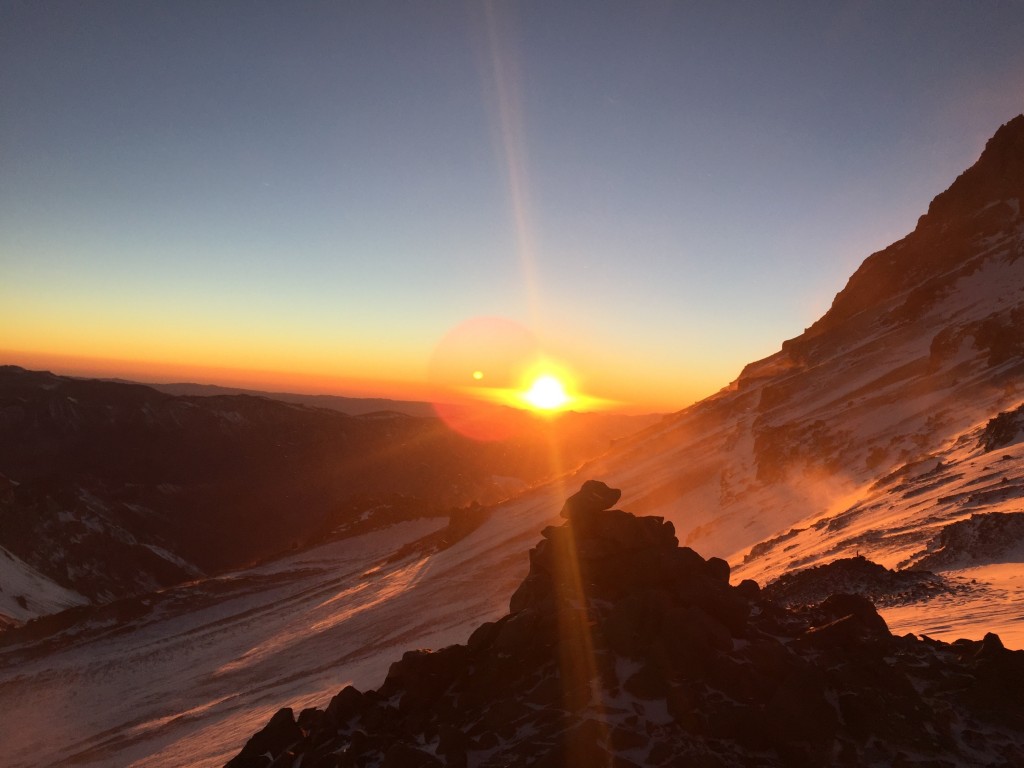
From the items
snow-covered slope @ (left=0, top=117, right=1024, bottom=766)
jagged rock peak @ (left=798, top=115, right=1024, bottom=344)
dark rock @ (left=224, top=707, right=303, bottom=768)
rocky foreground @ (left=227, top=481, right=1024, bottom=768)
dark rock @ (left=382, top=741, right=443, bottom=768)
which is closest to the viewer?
rocky foreground @ (left=227, top=481, right=1024, bottom=768)

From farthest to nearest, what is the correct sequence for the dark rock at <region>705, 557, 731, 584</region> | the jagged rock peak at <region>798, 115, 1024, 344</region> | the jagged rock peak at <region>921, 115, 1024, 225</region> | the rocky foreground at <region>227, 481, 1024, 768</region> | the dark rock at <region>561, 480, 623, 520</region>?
the jagged rock peak at <region>921, 115, 1024, 225</region>
the jagged rock peak at <region>798, 115, 1024, 344</region>
the dark rock at <region>561, 480, 623, 520</region>
the dark rock at <region>705, 557, 731, 584</region>
the rocky foreground at <region>227, 481, 1024, 768</region>

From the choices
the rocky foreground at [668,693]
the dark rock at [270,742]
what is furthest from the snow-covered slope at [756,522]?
the dark rock at [270,742]

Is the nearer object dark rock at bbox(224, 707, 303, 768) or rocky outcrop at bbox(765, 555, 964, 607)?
dark rock at bbox(224, 707, 303, 768)

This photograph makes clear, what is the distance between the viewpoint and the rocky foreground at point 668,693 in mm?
13250

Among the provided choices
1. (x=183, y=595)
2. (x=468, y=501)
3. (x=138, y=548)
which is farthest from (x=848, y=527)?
(x=468, y=501)

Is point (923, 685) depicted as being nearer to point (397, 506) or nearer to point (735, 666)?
point (735, 666)

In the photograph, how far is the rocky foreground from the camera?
13.2 meters

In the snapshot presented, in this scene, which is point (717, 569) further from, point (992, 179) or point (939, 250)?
point (992, 179)

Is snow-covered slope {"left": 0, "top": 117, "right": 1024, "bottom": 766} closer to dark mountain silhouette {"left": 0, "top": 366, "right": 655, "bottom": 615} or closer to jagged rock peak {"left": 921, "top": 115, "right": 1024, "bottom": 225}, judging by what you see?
jagged rock peak {"left": 921, "top": 115, "right": 1024, "bottom": 225}

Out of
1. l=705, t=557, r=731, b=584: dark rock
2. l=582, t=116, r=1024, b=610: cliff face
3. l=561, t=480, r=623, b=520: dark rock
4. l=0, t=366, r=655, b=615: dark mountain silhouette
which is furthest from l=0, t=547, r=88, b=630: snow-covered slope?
l=705, t=557, r=731, b=584: dark rock

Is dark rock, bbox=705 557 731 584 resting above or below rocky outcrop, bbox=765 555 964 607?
above

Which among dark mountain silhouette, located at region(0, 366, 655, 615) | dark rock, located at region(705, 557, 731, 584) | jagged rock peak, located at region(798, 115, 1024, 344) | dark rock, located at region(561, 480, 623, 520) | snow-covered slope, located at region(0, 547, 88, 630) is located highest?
jagged rock peak, located at region(798, 115, 1024, 344)

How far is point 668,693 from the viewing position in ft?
47.4

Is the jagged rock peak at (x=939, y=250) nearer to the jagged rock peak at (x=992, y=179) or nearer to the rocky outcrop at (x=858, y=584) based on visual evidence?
the jagged rock peak at (x=992, y=179)
